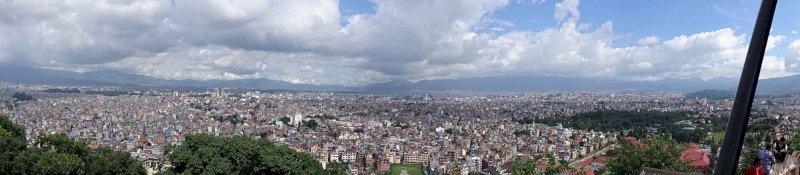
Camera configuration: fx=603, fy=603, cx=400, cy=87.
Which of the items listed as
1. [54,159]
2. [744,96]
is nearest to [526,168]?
[744,96]

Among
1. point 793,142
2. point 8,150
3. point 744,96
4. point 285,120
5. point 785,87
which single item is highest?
point 785,87

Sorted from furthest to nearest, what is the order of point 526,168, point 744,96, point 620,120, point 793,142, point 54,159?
point 620,120 < point 54,159 < point 793,142 < point 526,168 < point 744,96

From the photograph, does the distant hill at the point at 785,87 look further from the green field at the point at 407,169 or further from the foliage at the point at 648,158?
the foliage at the point at 648,158

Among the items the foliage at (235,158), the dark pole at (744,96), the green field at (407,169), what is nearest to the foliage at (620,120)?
the green field at (407,169)

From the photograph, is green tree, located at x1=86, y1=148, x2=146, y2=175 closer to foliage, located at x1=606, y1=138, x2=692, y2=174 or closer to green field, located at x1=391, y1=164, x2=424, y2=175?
foliage, located at x1=606, y1=138, x2=692, y2=174

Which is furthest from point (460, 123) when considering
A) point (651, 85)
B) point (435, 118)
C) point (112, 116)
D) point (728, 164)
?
point (651, 85)

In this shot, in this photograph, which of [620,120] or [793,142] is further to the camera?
[620,120]

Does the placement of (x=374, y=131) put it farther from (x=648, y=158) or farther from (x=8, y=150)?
→ (x=8, y=150)
